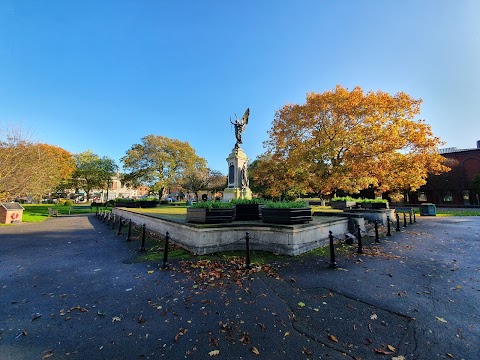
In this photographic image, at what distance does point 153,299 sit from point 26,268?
204 inches

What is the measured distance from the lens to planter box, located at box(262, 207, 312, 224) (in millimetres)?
8344

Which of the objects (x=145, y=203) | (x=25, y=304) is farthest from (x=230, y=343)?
(x=145, y=203)

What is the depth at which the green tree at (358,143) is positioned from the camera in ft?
52.5

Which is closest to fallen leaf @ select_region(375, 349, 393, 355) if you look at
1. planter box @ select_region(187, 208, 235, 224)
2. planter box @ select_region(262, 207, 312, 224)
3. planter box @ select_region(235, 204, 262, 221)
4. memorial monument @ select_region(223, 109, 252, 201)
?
planter box @ select_region(262, 207, 312, 224)

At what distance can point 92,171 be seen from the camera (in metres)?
53.6

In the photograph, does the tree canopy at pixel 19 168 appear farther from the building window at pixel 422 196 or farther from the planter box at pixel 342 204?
the building window at pixel 422 196

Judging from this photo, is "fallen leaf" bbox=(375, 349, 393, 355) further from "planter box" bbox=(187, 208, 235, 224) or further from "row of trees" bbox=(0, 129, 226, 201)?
"row of trees" bbox=(0, 129, 226, 201)

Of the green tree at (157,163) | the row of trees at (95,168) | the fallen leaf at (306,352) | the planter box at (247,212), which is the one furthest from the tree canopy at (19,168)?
the fallen leaf at (306,352)

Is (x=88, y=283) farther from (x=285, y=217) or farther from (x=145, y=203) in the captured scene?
(x=145, y=203)

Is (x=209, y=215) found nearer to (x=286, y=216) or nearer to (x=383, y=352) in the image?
(x=286, y=216)

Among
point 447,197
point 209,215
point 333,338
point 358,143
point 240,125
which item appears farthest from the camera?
point 447,197

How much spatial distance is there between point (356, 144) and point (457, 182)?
119 feet

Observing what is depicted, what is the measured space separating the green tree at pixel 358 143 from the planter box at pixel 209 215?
9895 millimetres

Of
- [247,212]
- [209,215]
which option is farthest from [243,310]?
[247,212]
